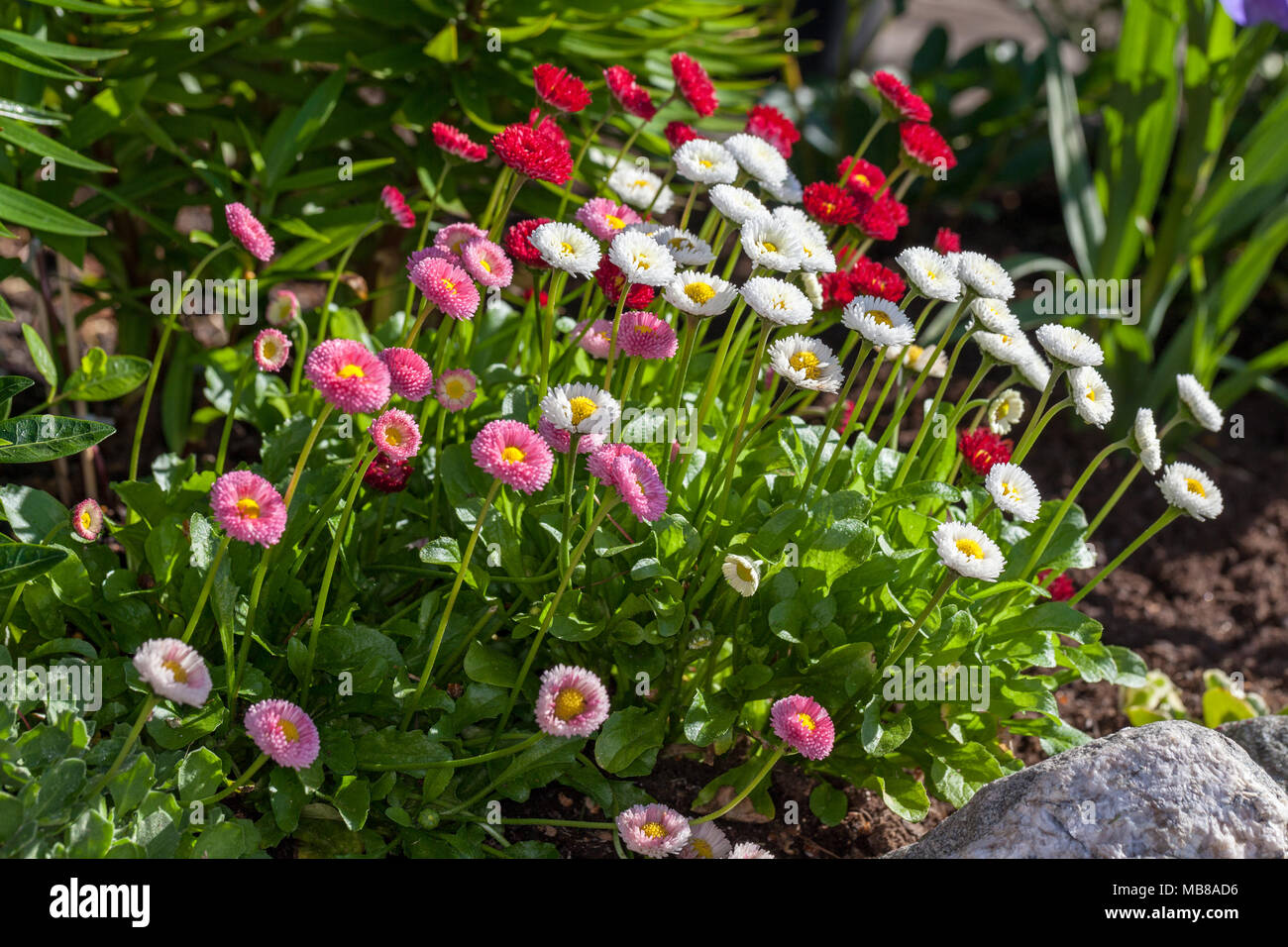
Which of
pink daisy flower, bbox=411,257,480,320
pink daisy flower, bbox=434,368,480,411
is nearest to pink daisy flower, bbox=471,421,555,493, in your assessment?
pink daisy flower, bbox=411,257,480,320

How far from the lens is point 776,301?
156cm

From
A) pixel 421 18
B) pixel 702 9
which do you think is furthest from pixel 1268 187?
pixel 421 18

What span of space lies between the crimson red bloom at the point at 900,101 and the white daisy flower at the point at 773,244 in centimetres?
39

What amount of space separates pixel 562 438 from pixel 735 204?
406 millimetres

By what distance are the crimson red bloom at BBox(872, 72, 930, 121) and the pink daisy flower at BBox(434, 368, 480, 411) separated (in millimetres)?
763

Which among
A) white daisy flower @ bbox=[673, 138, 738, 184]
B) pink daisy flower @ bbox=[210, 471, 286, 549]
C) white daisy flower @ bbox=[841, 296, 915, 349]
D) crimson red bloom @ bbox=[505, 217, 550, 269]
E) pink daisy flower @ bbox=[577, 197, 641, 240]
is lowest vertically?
pink daisy flower @ bbox=[210, 471, 286, 549]

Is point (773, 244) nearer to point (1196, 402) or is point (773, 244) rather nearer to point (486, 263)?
point (486, 263)

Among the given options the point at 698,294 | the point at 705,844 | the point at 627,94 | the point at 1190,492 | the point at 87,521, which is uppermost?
the point at 627,94

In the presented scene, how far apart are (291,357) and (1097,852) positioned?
1635 mm

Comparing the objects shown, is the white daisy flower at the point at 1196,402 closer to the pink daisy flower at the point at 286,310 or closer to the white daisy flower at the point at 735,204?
the white daisy flower at the point at 735,204

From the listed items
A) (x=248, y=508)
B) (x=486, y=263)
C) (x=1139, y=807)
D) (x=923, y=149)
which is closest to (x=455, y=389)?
A: (x=486, y=263)

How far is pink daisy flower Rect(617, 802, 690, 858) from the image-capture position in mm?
1499

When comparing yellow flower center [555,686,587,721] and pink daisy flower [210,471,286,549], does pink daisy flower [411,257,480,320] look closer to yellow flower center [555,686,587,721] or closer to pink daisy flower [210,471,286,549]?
pink daisy flower [210,471,286,549]
